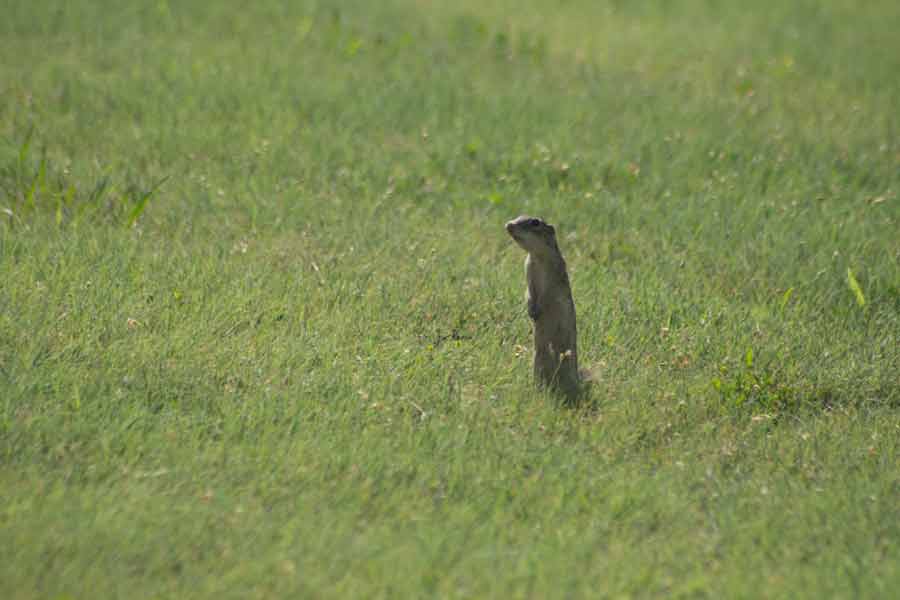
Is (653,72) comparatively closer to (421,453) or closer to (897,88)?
(897,88)

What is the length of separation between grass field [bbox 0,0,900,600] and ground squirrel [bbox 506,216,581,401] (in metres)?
0.15

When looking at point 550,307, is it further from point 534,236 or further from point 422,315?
point 422,315

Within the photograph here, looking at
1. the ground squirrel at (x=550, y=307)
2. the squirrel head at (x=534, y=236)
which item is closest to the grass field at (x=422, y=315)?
the ground squirrel at (x=550, y=307)

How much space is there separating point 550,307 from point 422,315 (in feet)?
3.08

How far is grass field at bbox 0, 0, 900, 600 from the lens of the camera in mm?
4152

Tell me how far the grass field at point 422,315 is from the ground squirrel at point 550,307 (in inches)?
5.8

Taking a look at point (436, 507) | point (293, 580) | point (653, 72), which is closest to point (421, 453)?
point (436, 507)

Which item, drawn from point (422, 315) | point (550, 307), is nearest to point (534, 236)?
point (550, 307)

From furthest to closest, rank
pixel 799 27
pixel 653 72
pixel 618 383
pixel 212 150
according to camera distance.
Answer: pixel 799 27
pixel 653 72
pixel 212 150
pixel 618 383

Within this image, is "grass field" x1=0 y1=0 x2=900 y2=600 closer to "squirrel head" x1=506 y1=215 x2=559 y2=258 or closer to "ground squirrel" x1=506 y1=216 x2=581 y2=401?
"ground squirrel" x1=506 y1=216 x2=581 y2=401

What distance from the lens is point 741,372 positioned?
555 cm

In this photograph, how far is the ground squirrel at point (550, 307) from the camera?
205 inches

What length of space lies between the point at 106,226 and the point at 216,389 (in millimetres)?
1978

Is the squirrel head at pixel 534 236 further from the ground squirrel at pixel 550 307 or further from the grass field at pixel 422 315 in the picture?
the grass field at pixel 422 315
